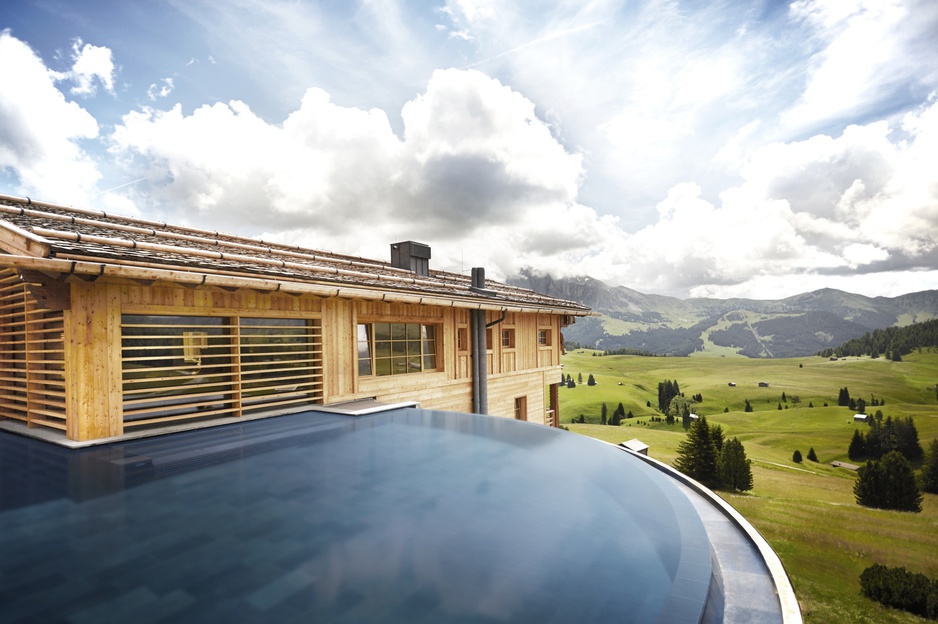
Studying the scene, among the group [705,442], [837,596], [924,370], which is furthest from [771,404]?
[837,596]

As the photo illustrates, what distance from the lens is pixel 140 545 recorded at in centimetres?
296

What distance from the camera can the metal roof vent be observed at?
14328 mm

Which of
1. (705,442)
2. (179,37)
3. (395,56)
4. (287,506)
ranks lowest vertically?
(705,442)

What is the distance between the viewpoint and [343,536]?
3.10m

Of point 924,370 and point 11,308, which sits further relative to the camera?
point 924,370

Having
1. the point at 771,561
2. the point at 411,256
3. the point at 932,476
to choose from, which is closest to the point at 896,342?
the point at 932,476

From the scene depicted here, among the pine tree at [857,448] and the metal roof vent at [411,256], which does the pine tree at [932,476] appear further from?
the metal roof vent at [411,256]

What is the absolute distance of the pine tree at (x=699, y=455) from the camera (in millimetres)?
51781

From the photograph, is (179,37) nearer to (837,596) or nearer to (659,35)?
(659,35)

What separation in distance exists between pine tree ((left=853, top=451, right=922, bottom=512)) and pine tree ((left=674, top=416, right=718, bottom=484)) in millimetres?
17896

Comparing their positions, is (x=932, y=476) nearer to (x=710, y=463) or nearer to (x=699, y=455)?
(x=710, y=463)

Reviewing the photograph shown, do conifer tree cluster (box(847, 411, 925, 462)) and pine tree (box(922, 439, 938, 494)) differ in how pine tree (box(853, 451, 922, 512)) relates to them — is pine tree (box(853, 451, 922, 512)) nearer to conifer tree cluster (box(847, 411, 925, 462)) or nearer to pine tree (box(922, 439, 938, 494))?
pine tree (box(922, 439, 938, 494))

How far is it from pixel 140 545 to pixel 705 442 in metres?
60.0

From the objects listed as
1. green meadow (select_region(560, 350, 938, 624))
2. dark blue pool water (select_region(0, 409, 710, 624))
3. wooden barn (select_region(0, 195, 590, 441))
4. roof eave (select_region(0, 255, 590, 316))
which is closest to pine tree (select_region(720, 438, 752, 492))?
green meadow (select_region(560, 350, 938, 624))
